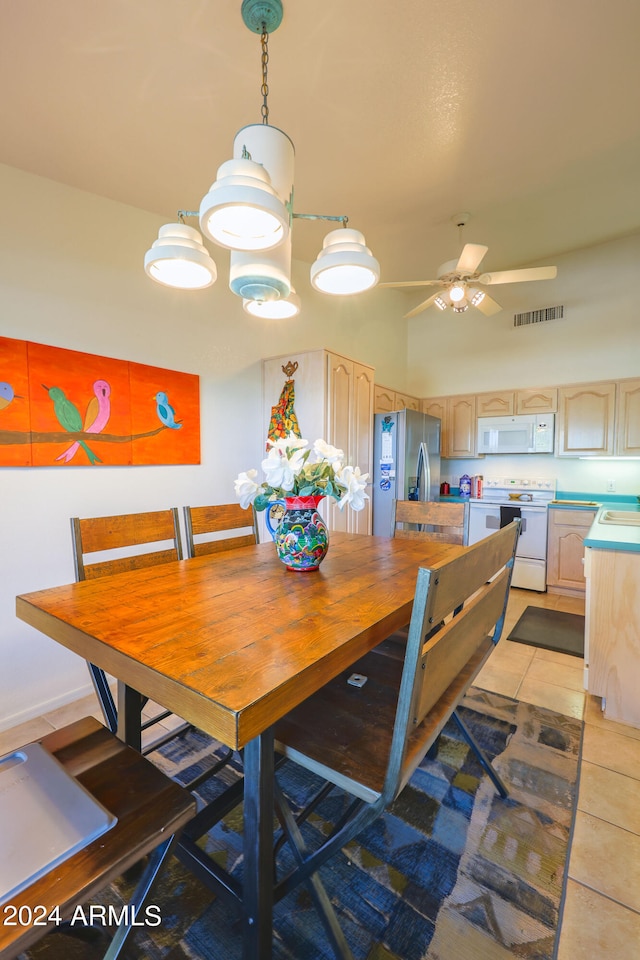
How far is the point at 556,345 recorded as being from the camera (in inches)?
163

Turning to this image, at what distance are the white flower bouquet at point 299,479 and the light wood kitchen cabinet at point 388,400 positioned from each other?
255cm

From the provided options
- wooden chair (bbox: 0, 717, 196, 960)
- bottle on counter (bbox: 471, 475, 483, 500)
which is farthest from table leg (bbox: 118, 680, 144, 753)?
bottle on counter (bbox: 471, 475, 483, 500)

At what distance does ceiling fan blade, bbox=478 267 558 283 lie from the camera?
2.69 m

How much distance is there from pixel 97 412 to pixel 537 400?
398 centimetres

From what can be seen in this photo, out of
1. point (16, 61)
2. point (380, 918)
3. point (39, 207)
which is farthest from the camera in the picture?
point (39, 207)

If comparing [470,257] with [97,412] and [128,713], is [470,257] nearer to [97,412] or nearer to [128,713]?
[97,412]

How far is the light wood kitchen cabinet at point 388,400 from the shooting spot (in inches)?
155

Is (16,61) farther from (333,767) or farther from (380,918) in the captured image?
(380,918)

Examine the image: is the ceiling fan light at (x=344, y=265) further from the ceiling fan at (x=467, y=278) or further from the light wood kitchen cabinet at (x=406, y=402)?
the light wood kitchen cabinet at (x=406, y=402)

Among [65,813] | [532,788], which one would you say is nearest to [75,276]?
[65,813]

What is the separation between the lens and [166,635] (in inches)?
35.7

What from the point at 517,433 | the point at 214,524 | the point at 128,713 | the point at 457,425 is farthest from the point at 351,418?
the point at 128,713

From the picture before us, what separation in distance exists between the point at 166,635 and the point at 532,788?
152cm

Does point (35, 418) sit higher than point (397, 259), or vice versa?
point (397, 259)
